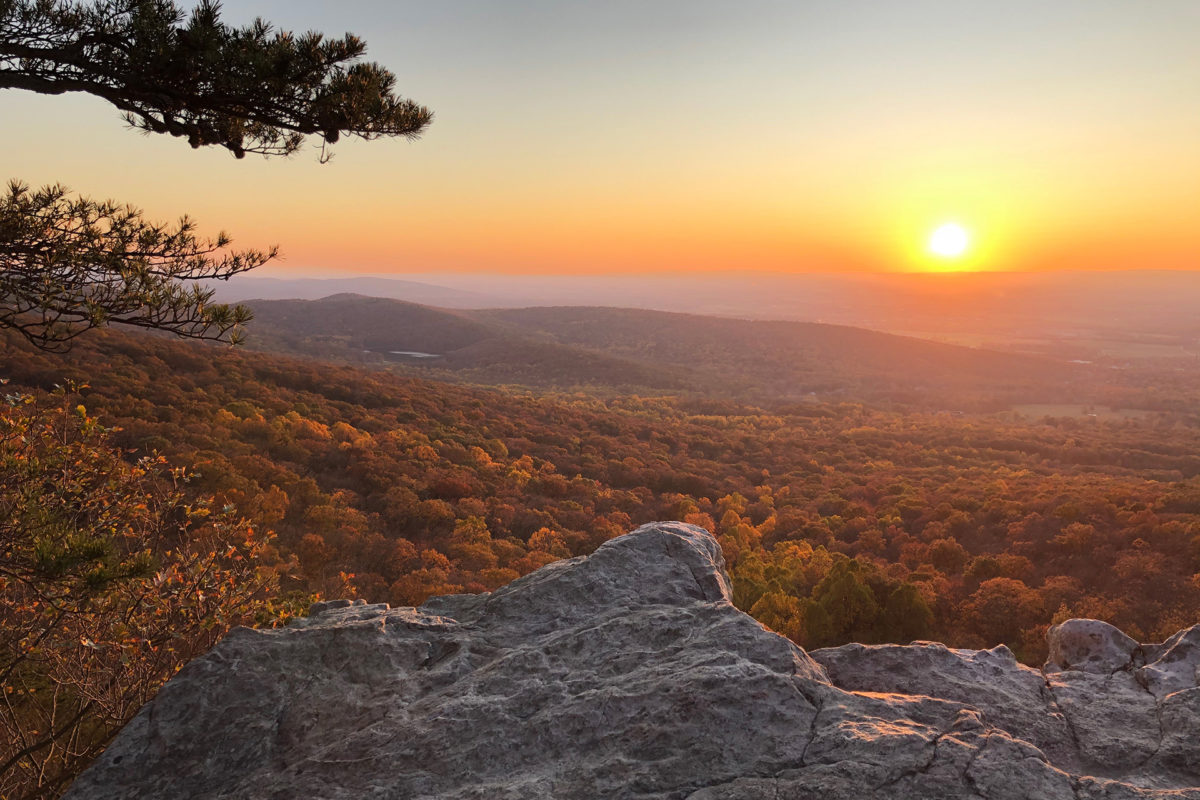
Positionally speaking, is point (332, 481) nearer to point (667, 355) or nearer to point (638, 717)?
point (638, 717)

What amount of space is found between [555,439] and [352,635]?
32.7 meters

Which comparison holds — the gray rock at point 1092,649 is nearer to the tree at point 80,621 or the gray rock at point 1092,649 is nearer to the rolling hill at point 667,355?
the tree at point 80,621

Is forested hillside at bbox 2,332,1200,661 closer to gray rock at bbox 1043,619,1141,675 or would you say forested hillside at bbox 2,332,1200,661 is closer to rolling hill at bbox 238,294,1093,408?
gray rock at bbox 1043,619,1141,675

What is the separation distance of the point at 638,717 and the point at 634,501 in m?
25.1

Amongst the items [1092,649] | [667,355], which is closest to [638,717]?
[1092,649]

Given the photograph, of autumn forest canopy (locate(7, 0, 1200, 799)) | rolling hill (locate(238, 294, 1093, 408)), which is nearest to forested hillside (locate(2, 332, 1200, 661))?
autumn forest canopy (locate(7, 0, 1200, 799))

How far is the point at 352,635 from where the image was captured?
5.29 meters

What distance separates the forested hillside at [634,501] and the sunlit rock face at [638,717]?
7.53m

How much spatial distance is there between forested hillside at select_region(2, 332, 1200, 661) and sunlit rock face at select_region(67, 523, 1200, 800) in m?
7.53

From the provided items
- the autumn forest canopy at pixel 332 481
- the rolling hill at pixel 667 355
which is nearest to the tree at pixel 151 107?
the autumn forest canopy at pixel 332 481

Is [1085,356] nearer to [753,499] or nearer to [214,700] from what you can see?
[753,499]

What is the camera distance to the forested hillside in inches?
597

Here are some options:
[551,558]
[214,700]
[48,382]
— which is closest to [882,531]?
[551,558]

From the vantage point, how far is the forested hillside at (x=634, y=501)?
15.2 meters
